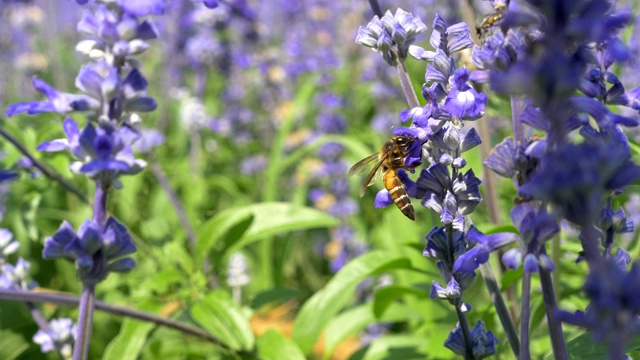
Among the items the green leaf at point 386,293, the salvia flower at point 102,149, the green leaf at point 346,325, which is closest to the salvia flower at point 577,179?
the salvia flower at point 102,149

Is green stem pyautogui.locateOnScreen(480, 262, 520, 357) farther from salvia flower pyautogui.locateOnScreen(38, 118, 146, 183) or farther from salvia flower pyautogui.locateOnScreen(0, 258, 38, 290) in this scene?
salvia flower pyautogui.locateOnScreen(0, 258, 38, 290)

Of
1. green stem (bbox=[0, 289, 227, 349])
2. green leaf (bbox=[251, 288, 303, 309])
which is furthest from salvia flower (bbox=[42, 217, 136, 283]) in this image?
green leaf (bbox=[251, 288, 303, 309])

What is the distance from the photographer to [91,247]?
115 cm

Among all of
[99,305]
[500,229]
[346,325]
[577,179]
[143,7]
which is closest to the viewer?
[577,179]

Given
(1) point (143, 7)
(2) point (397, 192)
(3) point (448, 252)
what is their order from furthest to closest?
(2) point (397, 192) < (1) point (143, 7) < (3) point (448, 252)

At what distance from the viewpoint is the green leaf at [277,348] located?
167 centimetres

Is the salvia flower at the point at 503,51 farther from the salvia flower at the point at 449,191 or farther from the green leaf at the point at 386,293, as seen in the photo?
the green leaf at the point at 386,293

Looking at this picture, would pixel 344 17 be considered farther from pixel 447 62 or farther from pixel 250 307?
pixel 447 62

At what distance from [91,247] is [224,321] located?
2.33ft

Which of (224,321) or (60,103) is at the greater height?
(60,103)

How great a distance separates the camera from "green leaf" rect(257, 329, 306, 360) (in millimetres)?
1670

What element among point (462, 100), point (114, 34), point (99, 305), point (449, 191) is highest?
point (114, 34)

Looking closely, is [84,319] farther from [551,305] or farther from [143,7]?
[551,305]

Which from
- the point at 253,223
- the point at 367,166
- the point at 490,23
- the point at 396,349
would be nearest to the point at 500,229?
the point at 367,166
